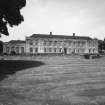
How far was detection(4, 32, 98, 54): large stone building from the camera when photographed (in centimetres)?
6706

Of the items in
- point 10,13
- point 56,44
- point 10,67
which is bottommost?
point 10,67

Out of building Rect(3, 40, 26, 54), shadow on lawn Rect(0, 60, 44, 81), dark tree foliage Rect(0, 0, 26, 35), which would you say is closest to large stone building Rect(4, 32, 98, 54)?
building Rect(3, 40, 26, 54)

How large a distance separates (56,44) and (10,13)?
173 feet

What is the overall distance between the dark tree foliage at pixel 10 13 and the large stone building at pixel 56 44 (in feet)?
155

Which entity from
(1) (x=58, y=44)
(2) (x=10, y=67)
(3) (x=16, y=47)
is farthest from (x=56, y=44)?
(2) (x=10, y=67)

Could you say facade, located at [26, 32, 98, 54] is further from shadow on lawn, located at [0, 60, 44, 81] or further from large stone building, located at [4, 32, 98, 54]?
shadow on lawn, located at [0, 60, 44, 81]

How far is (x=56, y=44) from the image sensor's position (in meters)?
69.9

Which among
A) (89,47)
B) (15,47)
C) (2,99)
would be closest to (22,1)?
(2,99)

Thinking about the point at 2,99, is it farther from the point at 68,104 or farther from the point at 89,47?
the point at 89,47

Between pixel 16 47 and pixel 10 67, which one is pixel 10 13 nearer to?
pixel 10 67

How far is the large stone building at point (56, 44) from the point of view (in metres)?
67.1

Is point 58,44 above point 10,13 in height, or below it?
below

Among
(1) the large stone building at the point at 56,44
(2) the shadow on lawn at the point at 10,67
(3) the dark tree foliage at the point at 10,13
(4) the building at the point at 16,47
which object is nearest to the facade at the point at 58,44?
(1) the large stone building at the point at 56,44

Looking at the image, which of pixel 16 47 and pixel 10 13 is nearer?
pixel 10 13
